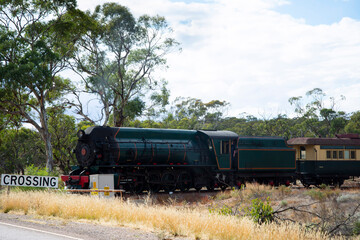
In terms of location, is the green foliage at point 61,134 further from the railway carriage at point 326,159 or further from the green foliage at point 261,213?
the green foliage at point 261,213

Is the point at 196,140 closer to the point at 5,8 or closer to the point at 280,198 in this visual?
the point at 280,198

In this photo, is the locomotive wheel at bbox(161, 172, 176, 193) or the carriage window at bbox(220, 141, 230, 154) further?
the carriage window at bbox(220, 141, 230, 154)

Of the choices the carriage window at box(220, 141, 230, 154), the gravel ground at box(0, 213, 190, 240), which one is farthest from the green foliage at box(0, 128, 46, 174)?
the gravel ground at box(0, 213, 190, 240)

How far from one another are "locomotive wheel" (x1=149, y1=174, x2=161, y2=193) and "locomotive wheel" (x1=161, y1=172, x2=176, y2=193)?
11.1 inches

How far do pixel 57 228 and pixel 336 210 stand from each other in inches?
488

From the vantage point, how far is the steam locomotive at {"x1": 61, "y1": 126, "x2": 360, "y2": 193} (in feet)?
74.8

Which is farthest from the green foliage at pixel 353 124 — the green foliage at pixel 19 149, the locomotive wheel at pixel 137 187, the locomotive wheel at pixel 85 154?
the locomotive wheel at pixel 85 154

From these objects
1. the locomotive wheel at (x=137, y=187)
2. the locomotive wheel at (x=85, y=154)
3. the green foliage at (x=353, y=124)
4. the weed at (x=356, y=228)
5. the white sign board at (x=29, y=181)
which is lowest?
the weed at (x=356, y=228)

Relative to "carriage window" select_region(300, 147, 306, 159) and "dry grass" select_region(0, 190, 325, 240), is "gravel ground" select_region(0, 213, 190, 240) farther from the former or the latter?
"carriage window" select_region(300, 147, 306, 159)

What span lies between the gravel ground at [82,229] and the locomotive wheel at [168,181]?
35.7ft

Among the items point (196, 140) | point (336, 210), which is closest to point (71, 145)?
point (196, 140)

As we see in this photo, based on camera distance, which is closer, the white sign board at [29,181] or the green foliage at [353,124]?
the white sign board at [29,181]

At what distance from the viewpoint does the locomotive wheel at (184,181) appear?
25.0 m

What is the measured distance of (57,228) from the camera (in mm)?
11742
